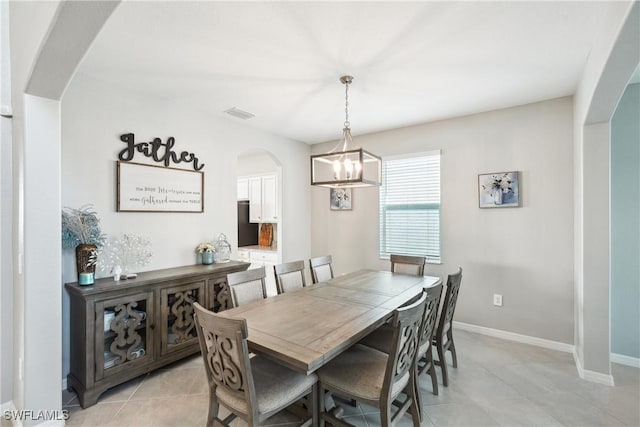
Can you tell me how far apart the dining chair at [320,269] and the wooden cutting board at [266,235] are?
2.52 m

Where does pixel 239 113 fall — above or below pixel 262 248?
above

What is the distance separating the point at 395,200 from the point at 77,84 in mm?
3709

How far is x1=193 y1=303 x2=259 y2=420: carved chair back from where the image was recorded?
1.45m

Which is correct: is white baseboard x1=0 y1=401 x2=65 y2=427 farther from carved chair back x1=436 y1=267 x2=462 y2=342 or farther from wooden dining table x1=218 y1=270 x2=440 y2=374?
carved chair back x1=436 y1=267 x2=462 y2=342

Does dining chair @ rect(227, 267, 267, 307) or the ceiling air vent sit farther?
the ceiling air vent

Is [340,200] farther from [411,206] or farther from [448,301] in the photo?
[448,301]

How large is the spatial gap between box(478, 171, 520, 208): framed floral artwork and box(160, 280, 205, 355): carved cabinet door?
3319 millimetres

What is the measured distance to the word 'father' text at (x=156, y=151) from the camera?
289 cm

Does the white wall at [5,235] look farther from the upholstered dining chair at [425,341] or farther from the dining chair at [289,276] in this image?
the upholstered dining chair at [425,341]

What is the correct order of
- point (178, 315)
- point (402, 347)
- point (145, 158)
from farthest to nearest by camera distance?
point (145, 158), point (178, 315), point (402, 347)

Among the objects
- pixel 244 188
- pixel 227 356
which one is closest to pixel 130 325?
pixel 227 356

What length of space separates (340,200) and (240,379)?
3.50 meters

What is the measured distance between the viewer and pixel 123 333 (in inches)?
96.4

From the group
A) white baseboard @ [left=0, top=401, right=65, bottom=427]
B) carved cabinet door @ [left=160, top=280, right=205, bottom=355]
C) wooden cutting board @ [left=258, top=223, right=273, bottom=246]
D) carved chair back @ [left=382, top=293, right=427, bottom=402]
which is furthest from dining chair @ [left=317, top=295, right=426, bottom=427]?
wooden cutting board @ [left=258, top=223, right=273, bottom=246]
